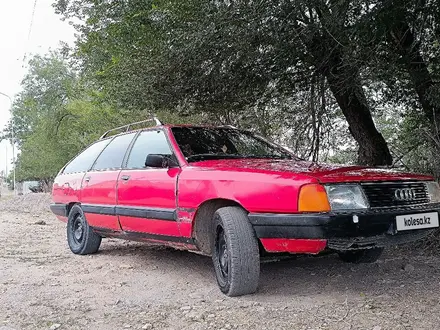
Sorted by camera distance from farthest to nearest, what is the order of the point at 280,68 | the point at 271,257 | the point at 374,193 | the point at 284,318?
1. the point at 280,68
2. the point at 271,257
3. the point at 374,193
4. the point at 284,318

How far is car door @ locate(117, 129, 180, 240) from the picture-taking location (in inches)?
178

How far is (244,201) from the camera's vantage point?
3838 millimetres

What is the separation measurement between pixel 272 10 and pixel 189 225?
3.05 metres

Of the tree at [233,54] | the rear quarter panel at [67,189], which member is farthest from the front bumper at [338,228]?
the rear quarter panel at [67,189]

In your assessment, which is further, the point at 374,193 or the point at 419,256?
the point at 419,256

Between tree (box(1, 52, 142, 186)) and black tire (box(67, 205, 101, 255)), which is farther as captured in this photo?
tree (box(1, 52, 142, 186))

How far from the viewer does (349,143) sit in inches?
405

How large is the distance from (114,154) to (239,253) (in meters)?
2.57

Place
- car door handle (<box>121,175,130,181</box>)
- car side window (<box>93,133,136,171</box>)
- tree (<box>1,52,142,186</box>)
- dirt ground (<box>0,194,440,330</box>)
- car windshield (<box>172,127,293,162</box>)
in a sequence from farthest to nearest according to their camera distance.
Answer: tree (<box>1,52,142,186</box>)
car side window (<box>93,133,136,171</box>)
car door handle (<box>121,175,130,181</box>)
car windshield (<box>172,127,293,162</box>)
dirt ground (<box>0,194,440,330</box>)

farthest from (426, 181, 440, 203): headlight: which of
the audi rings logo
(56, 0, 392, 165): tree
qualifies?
(56, 0, 392, 165): tree

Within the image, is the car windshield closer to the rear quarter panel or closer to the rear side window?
the rear side window

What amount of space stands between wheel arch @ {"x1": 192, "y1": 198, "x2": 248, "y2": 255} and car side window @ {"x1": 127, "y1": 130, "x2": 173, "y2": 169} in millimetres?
776

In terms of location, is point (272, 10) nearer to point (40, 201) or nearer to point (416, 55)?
point (416, 55)

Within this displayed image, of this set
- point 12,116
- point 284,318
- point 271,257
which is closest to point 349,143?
point 271,257
